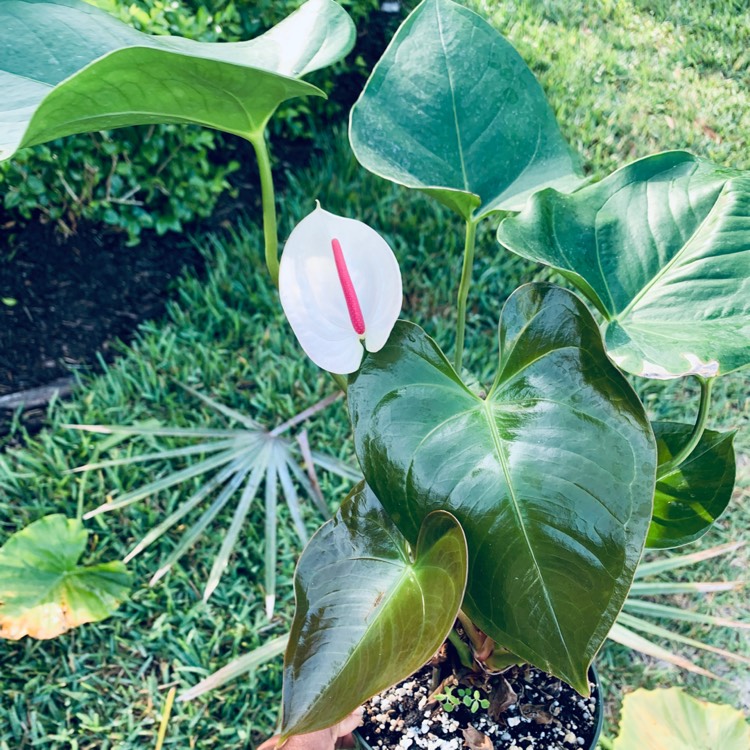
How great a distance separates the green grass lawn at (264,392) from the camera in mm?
1240

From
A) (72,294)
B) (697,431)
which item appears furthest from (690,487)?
(72,294)

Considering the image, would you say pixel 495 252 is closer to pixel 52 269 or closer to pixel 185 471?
pixel 185 471

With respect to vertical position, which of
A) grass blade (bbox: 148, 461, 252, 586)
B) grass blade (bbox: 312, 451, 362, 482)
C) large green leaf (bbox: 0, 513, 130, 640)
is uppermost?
grass blade (bbox: 312, 451, 362, 482)

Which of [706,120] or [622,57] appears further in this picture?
[622,57]

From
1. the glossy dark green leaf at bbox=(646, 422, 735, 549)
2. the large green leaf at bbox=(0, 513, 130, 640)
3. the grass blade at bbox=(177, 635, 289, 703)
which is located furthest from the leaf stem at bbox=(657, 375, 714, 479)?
the large green leaf at bbox=(0, 513, 130, 640)

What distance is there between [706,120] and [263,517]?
1.61m

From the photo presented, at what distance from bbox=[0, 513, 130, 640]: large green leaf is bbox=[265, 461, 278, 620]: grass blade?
257 millimetres

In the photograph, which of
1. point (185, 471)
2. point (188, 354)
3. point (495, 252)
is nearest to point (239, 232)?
point (188, 354)

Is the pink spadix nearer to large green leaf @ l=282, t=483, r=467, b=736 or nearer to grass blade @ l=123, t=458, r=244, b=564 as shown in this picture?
large green leaf @ l=282, t=483, r=467, b=736


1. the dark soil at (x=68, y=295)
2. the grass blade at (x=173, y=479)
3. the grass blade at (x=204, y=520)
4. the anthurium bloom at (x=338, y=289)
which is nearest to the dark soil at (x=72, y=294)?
the dark soil at (x=68, y=295)

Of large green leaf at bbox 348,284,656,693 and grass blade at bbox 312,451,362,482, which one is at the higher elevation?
large green leaf at bbox 348,284,656,693

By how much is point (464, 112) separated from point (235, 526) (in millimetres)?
779

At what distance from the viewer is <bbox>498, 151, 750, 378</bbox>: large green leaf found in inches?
25.1

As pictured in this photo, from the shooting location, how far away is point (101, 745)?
1.19 meters
